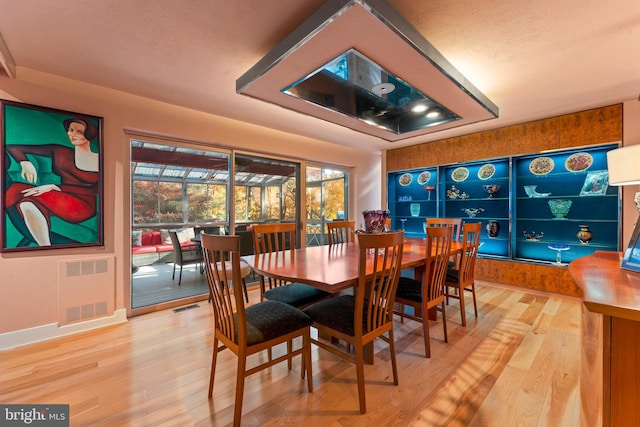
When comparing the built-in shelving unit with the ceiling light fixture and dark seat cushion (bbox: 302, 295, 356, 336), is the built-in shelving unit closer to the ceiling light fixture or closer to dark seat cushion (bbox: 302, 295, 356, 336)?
the ceiling light fixture

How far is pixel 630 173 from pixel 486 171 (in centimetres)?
314

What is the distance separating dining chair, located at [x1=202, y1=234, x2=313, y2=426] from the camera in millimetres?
1332

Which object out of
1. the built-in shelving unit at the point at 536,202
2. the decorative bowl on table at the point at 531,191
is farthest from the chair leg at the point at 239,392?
the decorative bowl on table at the point at 531,191

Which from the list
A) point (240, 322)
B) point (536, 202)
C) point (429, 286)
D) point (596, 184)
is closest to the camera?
point (240, 322)

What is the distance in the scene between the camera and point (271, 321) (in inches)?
60.9

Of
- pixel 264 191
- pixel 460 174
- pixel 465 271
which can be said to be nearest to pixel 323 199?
pixel 264 191

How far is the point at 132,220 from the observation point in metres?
2.97

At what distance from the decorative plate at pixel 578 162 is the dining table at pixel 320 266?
96.0 inches

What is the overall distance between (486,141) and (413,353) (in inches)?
135

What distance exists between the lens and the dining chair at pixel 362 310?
144cm

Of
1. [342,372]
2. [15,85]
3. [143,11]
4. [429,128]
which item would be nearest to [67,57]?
[15,85]

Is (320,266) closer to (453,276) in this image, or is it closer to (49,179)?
(453,276)

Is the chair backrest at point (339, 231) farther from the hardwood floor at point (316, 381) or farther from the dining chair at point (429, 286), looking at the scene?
the hardwood floor at point (316, 381)

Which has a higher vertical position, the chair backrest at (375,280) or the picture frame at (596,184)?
the picture frame at (596,184)
